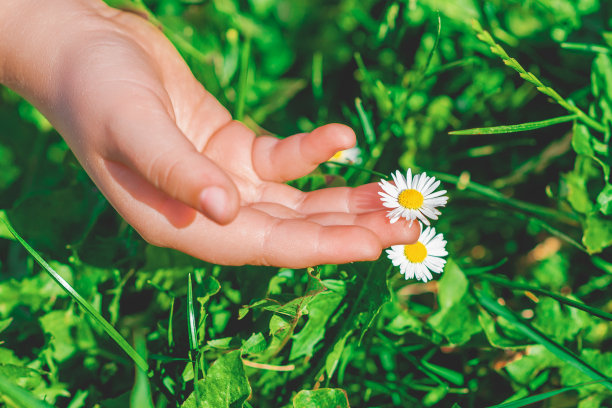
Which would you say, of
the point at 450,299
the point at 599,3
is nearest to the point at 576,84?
the point at 599,3

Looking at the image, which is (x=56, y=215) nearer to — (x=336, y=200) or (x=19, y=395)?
(x=19, y=395)

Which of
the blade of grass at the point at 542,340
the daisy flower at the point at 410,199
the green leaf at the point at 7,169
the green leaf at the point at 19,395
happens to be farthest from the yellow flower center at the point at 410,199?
the green leaf at the point at 7,169

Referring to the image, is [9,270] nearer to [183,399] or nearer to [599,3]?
[183,399]

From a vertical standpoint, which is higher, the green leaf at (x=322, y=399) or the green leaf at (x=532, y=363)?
the green leaf at (x=532, y=363)

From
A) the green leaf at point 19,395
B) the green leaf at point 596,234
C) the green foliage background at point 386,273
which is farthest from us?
the green leaf at point 596,234

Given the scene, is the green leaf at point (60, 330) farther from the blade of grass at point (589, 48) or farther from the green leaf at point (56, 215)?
the blade of grass at point (589, 48)

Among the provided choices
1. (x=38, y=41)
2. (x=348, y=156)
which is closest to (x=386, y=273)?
(x=348, y=156)
